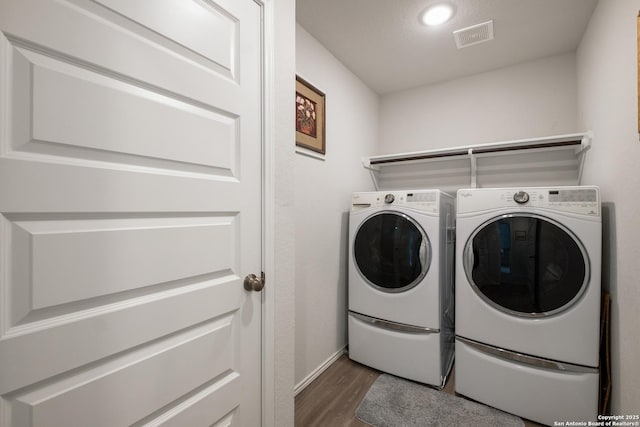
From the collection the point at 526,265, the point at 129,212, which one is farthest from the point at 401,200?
the point at 129,212

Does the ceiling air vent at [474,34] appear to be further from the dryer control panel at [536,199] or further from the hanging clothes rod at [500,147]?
the dryer control panel at [536,199]

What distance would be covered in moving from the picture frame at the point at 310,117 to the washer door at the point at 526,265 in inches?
48.5

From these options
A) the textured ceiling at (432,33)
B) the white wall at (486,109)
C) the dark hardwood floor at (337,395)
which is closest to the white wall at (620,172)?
the textured ceiling at (432,33)

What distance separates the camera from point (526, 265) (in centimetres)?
158

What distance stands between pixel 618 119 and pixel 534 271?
87 centimetres

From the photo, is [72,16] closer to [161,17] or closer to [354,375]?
[161,17]

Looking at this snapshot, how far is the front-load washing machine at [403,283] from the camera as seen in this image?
1.82 metres

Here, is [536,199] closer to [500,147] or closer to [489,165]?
[500,147]

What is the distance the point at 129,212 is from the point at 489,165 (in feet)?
8.77

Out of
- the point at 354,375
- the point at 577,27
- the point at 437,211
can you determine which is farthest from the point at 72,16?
the point at 577,27

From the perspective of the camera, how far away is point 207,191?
91 cm

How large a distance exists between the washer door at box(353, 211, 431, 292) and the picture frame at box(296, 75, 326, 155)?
70 cm

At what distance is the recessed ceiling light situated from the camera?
1.66 m

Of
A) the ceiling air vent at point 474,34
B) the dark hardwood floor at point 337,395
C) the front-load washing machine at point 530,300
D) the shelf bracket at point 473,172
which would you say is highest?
the ceiling air vent at point 474,34
